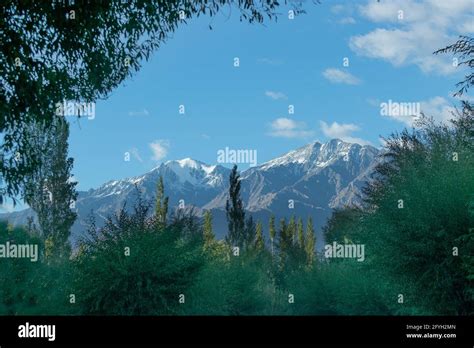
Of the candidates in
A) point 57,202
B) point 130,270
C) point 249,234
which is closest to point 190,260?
point 130,270

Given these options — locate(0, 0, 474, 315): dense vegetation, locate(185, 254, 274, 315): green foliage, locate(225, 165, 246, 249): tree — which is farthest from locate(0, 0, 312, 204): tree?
locate(225, 165, 246, 249): tree

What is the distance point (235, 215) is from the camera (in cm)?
5069

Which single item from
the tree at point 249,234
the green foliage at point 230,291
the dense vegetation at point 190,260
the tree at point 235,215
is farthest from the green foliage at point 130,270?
the tree at point 249,234

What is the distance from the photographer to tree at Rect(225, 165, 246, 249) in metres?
50.2

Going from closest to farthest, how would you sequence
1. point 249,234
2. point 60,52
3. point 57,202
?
1. point 60,52
2. point 57,202
3. point 249,234

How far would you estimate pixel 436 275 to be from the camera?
21.2 metres

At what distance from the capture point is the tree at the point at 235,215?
50.2 metres

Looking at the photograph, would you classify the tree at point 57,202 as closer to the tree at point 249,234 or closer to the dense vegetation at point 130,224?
the dense vegetation at point 130,224

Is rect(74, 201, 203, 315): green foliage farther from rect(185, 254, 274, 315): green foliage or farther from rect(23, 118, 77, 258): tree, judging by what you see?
rect(23, 118, 77, 258): tree

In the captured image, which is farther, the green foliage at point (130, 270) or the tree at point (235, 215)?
the tree at point (235, 215)

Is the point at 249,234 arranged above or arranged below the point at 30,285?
above

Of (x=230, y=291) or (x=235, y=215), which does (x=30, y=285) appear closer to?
(x=230, y=291)

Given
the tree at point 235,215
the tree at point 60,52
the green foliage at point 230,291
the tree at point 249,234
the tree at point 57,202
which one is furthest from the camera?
the tree at point 249,234
